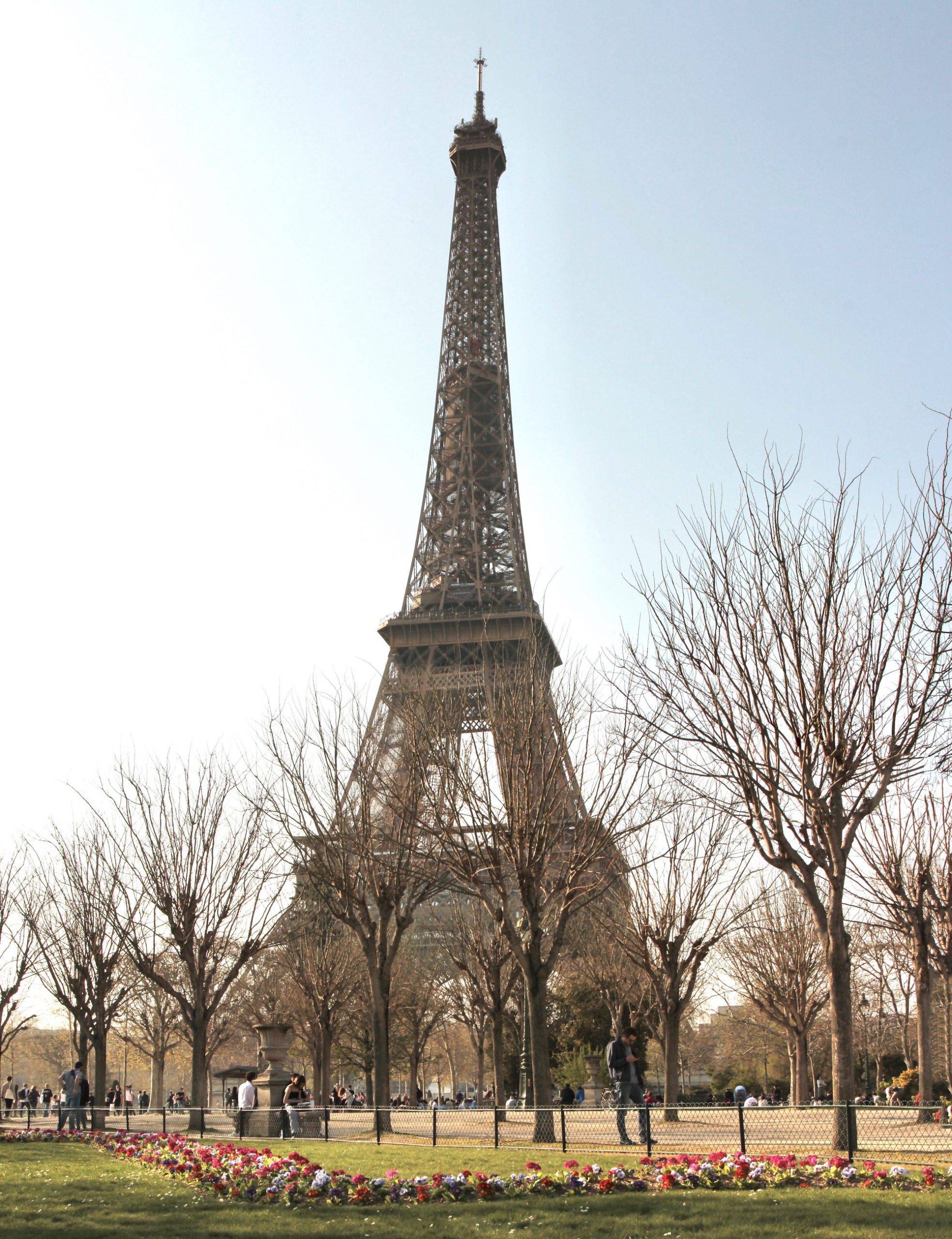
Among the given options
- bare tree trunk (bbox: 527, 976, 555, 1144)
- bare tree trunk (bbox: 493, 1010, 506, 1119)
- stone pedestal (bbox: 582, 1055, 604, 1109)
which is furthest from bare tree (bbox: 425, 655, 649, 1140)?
stone pedestal (bbox: 582, 1055, 604, 1109)

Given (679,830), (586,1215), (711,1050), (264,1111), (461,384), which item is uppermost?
(461,384)

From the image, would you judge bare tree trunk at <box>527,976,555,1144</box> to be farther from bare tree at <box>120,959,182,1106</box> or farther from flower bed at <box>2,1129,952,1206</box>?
bare tree at <box>120,959,182,1106</box>

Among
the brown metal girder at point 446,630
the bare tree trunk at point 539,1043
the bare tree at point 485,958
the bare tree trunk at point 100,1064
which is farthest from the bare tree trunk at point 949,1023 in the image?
the brown metal girder at point 446,630

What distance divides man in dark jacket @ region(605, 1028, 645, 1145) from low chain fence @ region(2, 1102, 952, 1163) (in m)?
0.09

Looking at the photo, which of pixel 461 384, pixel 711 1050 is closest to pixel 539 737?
pixel 461 384

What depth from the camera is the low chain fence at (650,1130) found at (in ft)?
47.9

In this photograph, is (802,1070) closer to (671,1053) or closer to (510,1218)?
(671,1053)

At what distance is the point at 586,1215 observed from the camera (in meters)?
10.5

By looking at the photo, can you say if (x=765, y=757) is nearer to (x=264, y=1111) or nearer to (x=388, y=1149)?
(x=388, y=1149)

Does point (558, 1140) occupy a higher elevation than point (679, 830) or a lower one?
lower

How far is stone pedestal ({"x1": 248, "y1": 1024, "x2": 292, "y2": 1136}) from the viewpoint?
23.7m

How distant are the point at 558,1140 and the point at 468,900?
83.5 feet

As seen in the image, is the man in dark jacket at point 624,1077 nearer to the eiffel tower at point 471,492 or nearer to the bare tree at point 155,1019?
the eiffel tower at point 471,492

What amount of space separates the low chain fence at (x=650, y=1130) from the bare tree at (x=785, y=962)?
7334mm
